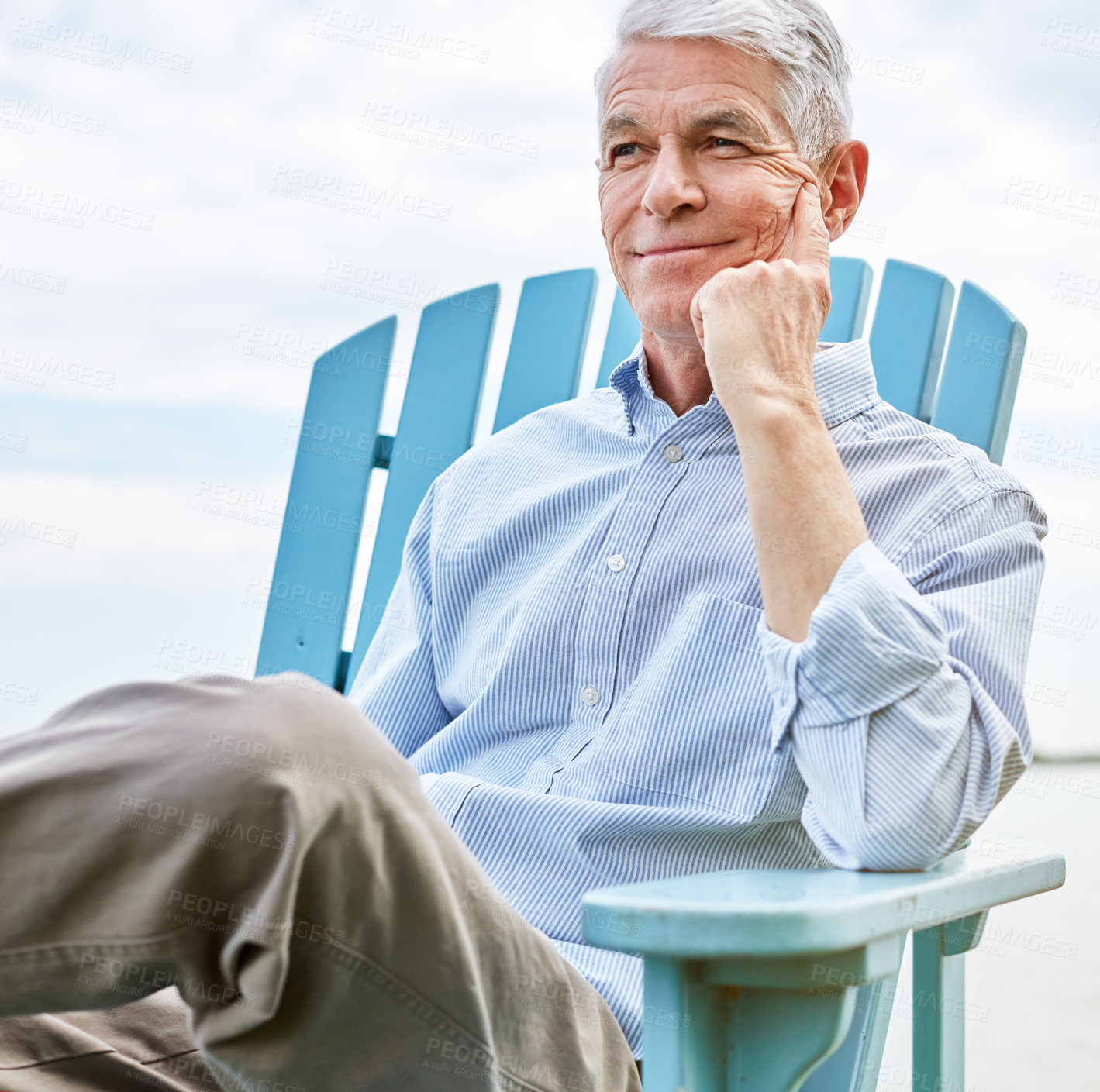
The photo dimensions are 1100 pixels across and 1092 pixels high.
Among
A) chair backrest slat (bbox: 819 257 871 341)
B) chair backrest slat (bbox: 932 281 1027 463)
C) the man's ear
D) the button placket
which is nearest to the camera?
the button placket

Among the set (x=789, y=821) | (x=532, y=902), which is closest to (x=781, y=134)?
(x=789, y=821)

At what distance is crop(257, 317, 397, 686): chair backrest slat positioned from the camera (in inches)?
67.6

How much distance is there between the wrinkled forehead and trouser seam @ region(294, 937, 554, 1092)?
39.0 inches

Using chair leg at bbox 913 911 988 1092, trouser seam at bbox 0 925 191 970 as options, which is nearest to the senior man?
trouser seam at bbox 0 925 191 970

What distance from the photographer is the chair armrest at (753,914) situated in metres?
0.69

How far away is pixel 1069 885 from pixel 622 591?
262cm

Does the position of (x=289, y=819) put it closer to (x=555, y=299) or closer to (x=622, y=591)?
(x=622, y=591)

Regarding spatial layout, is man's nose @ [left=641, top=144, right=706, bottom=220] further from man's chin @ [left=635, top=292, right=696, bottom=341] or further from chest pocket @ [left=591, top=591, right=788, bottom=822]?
chest pocket @ [left=591, top=591, right=788, bottom=822]

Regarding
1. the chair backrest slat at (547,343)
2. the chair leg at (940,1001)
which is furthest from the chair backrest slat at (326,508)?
the chair leg at (940,1001)

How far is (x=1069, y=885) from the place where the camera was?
3.23m

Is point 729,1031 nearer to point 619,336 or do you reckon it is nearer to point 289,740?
point 289,740

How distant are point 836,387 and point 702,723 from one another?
16.7 inches

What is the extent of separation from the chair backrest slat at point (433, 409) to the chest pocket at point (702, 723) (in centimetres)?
67

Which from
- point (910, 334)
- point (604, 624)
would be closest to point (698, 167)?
point (910, 334)
